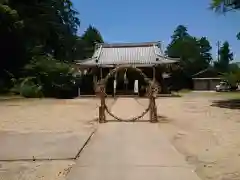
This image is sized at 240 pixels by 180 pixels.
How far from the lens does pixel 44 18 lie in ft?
136

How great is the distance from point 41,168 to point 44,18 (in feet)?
117

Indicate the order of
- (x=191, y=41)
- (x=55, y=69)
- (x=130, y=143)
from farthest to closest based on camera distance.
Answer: (x=191, y=41) < (x=55, y=69) < (x=130, y=143)

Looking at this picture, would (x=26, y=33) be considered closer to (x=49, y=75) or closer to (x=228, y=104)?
(x=49, y=75)

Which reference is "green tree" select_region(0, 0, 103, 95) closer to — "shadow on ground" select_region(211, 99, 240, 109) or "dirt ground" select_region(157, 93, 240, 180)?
"shadow on ground" select_region(211, 99, 240, 109)

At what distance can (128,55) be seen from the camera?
41.2 m

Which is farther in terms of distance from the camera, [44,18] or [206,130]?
[44,18]

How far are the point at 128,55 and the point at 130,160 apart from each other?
33.7 metres

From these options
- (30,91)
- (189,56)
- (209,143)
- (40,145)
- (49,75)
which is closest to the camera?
(40,145)

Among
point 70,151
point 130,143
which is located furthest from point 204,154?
point 70,151

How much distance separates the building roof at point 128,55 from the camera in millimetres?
37688

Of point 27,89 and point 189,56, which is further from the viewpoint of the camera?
point 189,56

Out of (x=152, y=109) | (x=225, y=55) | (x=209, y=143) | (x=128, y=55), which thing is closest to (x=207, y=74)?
(x=225, y=55)

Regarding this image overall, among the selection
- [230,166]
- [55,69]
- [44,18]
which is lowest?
[230,166]

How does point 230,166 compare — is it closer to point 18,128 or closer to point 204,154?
point 204,154
